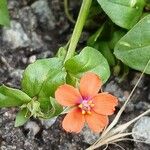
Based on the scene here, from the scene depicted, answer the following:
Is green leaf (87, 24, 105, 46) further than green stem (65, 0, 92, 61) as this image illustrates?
Yes

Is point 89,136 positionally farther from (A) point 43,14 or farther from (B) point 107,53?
(A) point 43,14

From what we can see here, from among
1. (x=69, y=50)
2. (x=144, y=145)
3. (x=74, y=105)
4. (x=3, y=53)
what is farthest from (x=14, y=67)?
(x=144, y=145)

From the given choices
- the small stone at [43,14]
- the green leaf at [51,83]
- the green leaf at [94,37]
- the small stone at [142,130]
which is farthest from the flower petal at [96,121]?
the small stone at [43,14]

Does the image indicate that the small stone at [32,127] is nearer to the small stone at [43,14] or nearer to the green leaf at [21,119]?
the green leaf at [21,119]

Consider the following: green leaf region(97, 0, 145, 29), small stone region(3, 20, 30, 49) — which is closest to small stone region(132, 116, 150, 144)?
green leaf region(97, 0, 145, 29)

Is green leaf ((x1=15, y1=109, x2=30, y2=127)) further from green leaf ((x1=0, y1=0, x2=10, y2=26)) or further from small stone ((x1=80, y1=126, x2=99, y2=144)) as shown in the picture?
green leaf ((x1=0, y1=0, x2=10, y2=26))

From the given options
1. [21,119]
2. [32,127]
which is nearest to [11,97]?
[21,119]

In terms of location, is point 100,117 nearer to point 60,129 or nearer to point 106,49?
point 60,129
